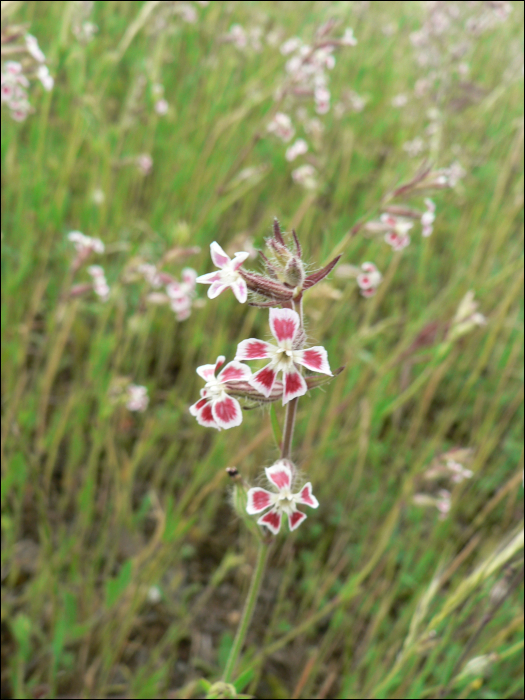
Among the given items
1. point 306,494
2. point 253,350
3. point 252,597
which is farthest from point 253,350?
point 252,597

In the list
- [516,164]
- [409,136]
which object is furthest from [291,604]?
[409,136]

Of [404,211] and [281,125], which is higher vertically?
[281,125]

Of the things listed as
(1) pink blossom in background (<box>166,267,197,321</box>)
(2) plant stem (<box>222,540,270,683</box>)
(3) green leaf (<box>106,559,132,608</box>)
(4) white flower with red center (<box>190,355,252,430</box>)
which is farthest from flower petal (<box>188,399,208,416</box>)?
(1) pink blossom in background (<box>166,267,197,321</box>)

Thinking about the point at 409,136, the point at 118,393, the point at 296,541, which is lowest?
the point at 296,541

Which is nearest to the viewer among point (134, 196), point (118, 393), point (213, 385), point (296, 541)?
point (213, 385)

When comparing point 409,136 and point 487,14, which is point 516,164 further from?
point 409,136

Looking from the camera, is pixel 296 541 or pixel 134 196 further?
pixel 134 196

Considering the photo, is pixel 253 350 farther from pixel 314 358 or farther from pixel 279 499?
pixel 279 499

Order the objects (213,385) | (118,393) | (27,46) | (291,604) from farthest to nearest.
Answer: (291,604), (118,393), (27,46), (213,385)
